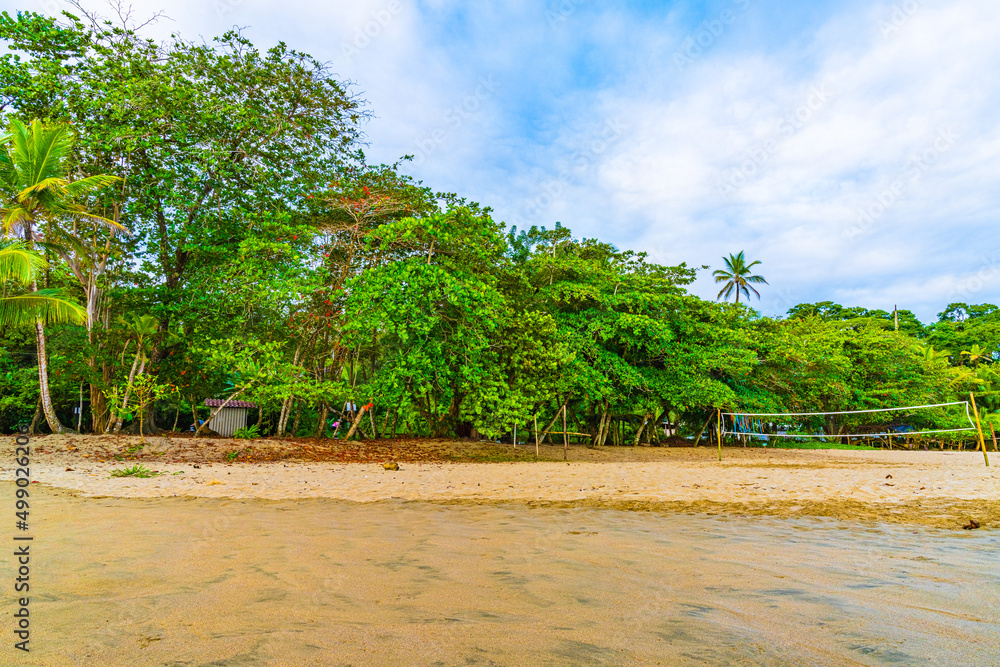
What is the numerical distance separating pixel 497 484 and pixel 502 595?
5.97 meters

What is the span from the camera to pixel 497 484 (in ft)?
27.4

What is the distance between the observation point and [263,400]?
1405 centimetres

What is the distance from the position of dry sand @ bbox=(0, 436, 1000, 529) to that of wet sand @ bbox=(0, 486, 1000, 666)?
1572 mm

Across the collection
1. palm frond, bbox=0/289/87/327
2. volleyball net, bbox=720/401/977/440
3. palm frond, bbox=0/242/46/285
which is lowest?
volleyball net, bbox=720/401/977/440

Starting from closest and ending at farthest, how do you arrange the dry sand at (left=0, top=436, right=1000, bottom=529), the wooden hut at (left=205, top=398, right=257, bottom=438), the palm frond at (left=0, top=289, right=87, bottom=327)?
the dry sand at (left=0, top=436, right=1000, bottom=529)
the palm frond at (left=0, top=289, right=87, bottom=327)
the wooden hut at (left=205, top=398, right=257, bottom=438)

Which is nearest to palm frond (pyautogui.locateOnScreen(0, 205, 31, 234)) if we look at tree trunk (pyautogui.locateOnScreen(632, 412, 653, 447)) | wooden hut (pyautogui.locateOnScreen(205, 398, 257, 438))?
wooden hut (pyautogui.locateOnScreen(205, 398, 257, 438))

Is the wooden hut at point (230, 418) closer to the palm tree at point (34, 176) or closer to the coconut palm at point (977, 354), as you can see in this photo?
the palm tree at point (34, 176)

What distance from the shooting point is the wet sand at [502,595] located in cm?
181

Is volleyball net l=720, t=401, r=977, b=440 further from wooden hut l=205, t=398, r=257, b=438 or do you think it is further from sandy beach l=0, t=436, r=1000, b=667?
wooden hut l=205, t=398, r=257, b=438

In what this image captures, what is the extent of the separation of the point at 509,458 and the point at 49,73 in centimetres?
1512

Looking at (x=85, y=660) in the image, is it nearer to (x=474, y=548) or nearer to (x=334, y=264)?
(x=474, y=548)

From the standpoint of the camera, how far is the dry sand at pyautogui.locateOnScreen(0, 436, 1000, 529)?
19.5 feet

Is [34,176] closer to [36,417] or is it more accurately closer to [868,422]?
[36,417]

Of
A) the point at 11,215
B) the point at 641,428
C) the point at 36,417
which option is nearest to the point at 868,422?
the point at 641,428
